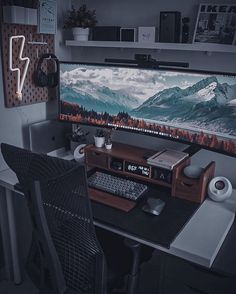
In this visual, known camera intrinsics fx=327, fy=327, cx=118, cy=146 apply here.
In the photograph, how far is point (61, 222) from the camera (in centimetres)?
116

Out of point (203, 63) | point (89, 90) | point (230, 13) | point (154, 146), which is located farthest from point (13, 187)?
point (230, 13)

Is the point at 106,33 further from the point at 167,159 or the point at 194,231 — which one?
the point at 194,231

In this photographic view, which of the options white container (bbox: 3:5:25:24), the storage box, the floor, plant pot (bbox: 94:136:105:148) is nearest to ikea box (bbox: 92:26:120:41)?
the storage box

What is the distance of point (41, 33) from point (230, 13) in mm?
1060

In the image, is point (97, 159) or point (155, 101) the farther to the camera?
point (97, 159)

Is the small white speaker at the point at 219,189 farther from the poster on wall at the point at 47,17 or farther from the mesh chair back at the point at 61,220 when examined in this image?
the poster on wall at the point at 47,17

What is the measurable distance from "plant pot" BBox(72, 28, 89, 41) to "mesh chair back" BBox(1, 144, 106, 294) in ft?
3.40

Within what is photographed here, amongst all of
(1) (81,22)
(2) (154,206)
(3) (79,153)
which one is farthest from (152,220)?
(1) (81,22)

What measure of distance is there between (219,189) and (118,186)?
0.49 m

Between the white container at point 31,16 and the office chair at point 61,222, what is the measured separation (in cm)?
92

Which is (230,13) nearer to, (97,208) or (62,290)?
(97,208)

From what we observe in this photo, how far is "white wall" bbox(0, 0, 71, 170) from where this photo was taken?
188cm

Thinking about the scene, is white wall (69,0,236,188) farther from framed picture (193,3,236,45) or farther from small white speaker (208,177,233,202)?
small white speaker (208,177,233,202)

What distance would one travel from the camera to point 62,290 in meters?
1.17
